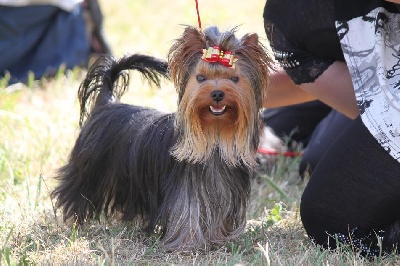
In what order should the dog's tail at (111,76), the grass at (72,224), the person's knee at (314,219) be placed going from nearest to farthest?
the grass at (72,224) < the person's knee at (314,219) < the dog's tail at (111,76)

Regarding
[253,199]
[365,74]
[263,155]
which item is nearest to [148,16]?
[263,155]

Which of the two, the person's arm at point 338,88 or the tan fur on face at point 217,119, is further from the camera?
the person's arm at point 338,88

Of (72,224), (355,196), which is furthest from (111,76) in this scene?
(355,196)

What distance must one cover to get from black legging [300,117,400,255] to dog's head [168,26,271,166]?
39 cm

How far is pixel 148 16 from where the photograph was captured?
7.51 metres

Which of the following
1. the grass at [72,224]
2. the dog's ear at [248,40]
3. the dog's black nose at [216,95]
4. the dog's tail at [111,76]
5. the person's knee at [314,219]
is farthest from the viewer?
the dog's tail at [111,76]

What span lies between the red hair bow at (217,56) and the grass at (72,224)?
0.29 m

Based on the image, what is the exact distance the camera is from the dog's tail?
3.13 m

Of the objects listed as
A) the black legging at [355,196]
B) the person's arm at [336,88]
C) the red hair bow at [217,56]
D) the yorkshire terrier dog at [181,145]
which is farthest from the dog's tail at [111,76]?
the black legging at [355,196]

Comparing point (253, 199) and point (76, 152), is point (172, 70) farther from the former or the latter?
point (253, 199)

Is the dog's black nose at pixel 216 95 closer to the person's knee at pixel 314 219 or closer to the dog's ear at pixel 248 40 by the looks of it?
the dog's ear at pixel 248 40

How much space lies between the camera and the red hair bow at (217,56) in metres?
2.59

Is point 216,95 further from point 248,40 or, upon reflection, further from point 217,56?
point 248,40

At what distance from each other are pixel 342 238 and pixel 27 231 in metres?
1.19
